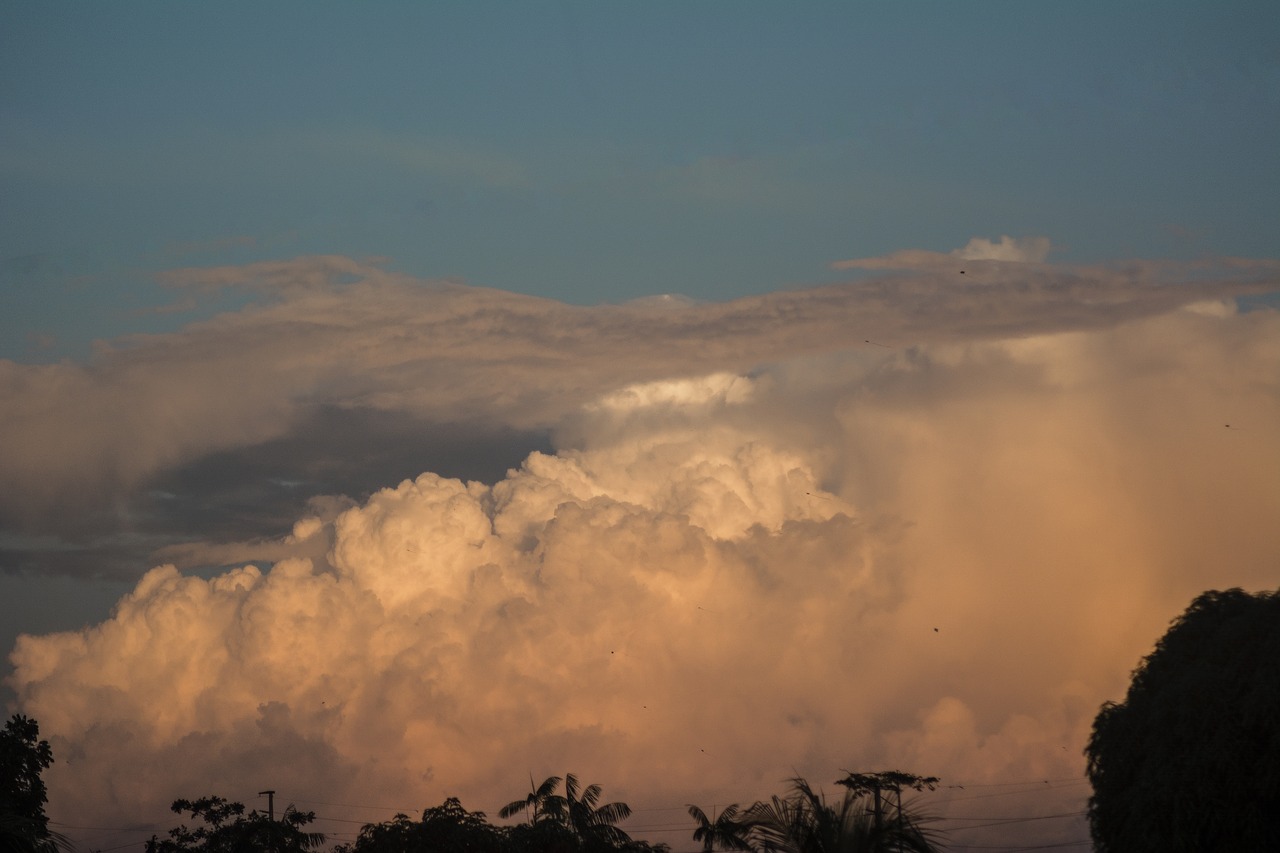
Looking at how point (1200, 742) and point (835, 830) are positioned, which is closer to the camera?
point (835, 830)

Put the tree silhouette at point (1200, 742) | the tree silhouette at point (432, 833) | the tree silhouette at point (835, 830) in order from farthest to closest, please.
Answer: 1. the tree silhouette at point (432, 833)
2. the tree silhouette at point (1200, 742)
3. the tree silhouette at point (835, 830)

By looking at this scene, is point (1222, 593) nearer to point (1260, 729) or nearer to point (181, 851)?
point (1260, 729)

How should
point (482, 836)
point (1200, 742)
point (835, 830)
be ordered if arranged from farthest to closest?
point (482, 836) → point (1200, 742) → point (835, 830)

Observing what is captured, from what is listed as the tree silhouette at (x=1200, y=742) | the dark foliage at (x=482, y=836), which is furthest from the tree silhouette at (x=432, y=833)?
the tree silhouette at (x=1200, y=742)

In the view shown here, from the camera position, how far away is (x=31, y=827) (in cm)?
1642

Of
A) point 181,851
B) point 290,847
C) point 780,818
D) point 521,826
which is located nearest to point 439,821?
point 521,826

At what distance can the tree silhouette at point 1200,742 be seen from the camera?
102ft

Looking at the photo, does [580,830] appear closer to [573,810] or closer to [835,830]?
[573,810]

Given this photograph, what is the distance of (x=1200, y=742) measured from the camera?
106ft

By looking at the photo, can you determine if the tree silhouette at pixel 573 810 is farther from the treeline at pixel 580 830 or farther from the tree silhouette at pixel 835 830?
the tree silhouette at pixel 835 830

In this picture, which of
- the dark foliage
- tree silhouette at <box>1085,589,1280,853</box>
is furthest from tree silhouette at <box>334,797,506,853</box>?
tree silhouette at <box>1085,589,1280,853</box>

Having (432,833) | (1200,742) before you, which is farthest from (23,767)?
(1200,742)

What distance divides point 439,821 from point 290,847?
21.8m

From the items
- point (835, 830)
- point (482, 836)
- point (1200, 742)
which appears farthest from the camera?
point (482, 836)
